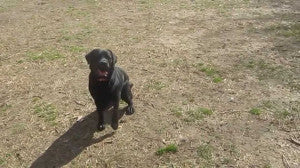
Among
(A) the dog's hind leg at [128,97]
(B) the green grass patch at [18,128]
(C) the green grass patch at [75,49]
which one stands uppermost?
(A) the dog's hind leg at [128,97]

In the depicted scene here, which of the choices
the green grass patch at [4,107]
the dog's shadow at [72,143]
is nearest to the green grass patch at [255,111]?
the dog's shadow at [72,143]

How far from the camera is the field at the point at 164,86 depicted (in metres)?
5.18

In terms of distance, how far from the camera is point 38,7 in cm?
1208

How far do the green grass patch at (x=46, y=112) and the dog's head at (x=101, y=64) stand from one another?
4.96 feet

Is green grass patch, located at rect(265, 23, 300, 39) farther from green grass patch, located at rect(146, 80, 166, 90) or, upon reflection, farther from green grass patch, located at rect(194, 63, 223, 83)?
green grass patch, located at rect(146, 80, 166, 90)

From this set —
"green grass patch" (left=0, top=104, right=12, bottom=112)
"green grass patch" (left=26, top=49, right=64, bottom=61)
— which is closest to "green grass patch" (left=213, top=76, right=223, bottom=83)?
"green grass patch" (left=26, top=49, right=64, bottom=61)

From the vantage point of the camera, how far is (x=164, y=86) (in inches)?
268

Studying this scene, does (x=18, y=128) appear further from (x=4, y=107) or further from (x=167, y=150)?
(x=167, y=150)

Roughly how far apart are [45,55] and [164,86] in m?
3.26

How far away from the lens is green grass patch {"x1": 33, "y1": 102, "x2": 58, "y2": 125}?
6074mm

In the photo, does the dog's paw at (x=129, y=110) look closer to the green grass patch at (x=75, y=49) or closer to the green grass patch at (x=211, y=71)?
the green grass patch at (x=211, y=71)

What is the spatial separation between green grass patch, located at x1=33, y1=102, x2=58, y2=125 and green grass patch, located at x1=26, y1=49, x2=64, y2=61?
2039 mm

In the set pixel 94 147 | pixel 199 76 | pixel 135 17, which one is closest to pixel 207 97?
pixel 199 76

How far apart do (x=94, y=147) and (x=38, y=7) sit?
26.6ft
